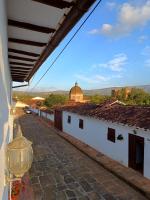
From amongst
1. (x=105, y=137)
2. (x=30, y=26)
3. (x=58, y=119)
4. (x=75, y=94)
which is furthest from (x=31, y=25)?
(x=75, y=94)

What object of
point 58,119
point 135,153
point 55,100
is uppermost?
point 55,100

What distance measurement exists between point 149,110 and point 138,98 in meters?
31.9

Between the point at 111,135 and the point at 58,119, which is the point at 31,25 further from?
the point at 58,119

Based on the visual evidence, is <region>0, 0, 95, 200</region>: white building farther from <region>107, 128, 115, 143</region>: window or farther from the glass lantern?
<region>107, 128, 115, 143</region>: window

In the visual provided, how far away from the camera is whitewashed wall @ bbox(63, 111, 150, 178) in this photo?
10109mm

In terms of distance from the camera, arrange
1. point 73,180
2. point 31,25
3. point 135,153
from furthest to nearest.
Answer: point 135,153 → point 73,180 → point 31,25

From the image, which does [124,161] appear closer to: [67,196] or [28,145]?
[67,196]

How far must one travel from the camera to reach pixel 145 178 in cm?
984

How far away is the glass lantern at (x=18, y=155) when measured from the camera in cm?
267

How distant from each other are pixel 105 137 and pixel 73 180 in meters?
4.78

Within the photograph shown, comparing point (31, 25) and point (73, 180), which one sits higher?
point (31, 25)

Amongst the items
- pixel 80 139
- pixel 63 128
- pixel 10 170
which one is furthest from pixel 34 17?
pixel 63 128

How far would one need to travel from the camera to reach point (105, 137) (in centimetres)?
1406

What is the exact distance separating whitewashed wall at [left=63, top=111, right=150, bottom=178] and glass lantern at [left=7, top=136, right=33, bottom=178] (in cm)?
800
